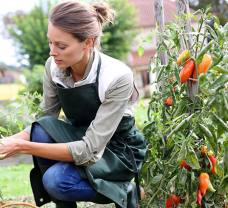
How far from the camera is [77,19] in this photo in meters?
1.92

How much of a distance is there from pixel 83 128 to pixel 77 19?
49 centimetres

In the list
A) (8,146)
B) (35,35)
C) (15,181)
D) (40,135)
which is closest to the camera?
(8,146)

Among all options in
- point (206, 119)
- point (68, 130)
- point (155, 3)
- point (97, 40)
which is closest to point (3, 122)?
point (68, 130)

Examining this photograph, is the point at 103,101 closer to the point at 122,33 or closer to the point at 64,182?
the point at 64,182

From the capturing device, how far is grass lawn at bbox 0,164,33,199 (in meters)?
3.33

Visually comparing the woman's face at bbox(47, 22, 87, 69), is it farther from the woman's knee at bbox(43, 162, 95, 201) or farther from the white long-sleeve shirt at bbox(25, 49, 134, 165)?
the woman's knee at bbox(43, 162, 95, 201)

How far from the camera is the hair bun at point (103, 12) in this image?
6.75 ft

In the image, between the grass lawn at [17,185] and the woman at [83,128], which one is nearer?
the woman at [83,128]

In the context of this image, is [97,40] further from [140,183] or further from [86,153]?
[140,183]

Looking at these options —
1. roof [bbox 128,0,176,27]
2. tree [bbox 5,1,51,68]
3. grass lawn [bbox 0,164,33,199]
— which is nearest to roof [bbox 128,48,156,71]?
roof [bbox 128,0,176,27]

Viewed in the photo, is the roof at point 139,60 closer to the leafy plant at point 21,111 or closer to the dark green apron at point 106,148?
the leafy plant at point 21,111

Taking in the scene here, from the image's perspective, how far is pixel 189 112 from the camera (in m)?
1.97

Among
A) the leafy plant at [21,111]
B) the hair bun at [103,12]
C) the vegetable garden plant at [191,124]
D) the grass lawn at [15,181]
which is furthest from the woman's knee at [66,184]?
the grass lawn at [15,181]

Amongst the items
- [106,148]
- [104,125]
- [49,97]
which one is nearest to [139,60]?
[49,97]
